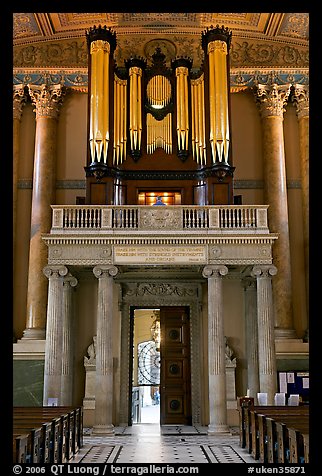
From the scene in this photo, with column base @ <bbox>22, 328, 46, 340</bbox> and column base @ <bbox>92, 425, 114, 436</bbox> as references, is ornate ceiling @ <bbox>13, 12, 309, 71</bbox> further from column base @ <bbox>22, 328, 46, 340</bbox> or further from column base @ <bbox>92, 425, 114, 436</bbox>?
column base @ <bbox>92, 425, 114, 436</bbox>

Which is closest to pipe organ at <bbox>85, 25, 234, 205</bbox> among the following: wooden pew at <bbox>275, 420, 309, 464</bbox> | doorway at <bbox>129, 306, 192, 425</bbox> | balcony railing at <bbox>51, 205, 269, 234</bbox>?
balcony railing at <bbox>51, 205, 269, 234</bbox>

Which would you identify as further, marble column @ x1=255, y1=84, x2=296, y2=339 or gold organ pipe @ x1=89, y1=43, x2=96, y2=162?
marble column @ x1=255, y1=84, x2=296, y2=339

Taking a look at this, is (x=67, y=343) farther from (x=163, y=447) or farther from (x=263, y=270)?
(x=263, y=270)

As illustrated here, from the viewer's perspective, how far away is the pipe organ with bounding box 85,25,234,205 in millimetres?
17250

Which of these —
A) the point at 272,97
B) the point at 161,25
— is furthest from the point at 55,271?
the point at 161,25

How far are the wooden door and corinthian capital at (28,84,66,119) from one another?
724 cm

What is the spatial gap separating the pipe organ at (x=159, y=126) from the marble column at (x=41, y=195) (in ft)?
7.56

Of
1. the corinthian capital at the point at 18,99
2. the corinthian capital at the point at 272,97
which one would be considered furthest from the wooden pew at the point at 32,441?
the corinthian capital at the point at 272,97

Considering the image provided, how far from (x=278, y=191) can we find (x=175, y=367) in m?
6.25

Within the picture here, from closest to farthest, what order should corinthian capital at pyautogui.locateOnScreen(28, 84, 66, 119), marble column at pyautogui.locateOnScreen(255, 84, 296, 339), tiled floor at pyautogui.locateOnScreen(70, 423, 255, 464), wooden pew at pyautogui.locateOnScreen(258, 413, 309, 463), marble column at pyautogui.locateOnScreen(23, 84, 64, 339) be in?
wooden pew at pyautogui.locateOnScreen(258, 413, 309, 463) < tiled floor at pyautogui.locateOnScreen(70, 423, 255, 464) < marble column at pyautogui.locateOnScreen(23, 84, 64, 339) < marble column at pyautogui.locateOnScreen(255, 84, 296, 339) < corinthian capital at pyautogui.locateOnScreen(28, 84, 66, 119)

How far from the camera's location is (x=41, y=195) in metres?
19.0

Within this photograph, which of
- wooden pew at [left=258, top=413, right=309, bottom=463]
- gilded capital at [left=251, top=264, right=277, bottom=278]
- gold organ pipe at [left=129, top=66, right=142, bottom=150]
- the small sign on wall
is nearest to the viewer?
wooden pew at [left=258, top=413, right=309, bottom=463]

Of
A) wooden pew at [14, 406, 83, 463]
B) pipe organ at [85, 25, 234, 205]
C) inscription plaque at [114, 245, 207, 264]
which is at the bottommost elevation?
wooden pew at [14, 406, 83, 463]

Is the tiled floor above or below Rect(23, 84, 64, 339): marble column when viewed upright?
below
